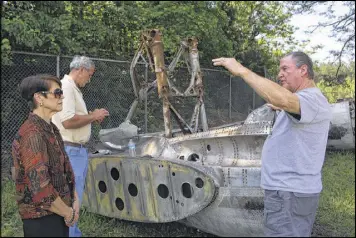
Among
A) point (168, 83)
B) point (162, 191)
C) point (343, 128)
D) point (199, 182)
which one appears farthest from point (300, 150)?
point (343, 128)

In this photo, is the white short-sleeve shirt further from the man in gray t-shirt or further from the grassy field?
the man in gray t-shirt

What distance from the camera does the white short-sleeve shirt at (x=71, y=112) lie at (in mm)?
3582

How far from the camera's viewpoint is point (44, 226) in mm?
2395

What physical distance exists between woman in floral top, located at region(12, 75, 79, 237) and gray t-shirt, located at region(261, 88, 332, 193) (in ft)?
4.56

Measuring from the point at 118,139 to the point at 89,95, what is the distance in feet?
10.3

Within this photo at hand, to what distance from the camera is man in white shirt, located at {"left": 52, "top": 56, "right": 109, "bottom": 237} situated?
3.59 metres

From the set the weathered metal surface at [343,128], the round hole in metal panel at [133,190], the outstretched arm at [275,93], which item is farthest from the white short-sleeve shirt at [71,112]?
the weathered metal surface at [343,128]

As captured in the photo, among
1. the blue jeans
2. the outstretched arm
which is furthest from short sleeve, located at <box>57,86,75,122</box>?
the outstretched arm

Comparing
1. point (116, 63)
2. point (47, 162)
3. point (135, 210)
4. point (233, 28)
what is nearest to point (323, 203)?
point (135, 210)

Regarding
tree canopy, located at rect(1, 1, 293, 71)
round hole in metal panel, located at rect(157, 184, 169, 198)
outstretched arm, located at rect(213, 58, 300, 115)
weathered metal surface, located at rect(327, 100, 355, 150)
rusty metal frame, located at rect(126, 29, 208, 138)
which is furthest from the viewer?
weathered metal surface, located at rect(327, 100, 355, 150)

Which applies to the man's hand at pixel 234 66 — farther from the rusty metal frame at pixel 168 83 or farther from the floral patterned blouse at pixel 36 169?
the rusty metal frame at pixel 168 83

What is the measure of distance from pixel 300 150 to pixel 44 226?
1695mm

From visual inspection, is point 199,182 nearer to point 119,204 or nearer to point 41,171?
point 119,204

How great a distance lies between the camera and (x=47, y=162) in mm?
2379
